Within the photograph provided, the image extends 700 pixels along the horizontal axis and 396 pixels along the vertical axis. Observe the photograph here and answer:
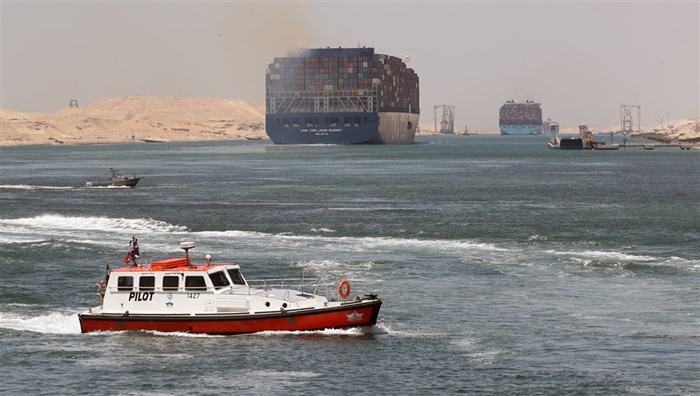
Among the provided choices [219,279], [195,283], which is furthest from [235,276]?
[195,283]

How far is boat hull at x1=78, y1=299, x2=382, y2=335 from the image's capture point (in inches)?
1833

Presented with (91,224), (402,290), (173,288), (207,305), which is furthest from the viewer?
(91,224)

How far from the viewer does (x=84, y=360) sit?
4444cm

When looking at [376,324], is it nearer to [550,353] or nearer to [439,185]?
[550,353]

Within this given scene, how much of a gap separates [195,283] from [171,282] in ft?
3.60

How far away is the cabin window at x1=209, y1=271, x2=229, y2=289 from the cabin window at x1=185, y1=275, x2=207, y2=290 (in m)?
0.39

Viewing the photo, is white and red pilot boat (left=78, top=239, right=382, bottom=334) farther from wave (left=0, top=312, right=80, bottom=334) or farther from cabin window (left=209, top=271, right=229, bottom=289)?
wave (left=0, top=312, right=80, bottom=334)

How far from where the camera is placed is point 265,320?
153 ft

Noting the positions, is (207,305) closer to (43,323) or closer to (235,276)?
(235,276)

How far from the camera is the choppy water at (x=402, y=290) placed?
1640 inches

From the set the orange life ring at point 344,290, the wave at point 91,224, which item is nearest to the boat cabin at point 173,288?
the orange life ring at point 344,290

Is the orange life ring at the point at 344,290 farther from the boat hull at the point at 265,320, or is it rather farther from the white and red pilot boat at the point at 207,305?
the boat hull at the point at 265,320

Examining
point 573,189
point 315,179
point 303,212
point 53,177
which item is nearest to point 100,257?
point 303,212

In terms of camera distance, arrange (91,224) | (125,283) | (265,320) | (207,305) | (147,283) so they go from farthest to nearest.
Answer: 1. (91,224)
2. (125,283)
3. (147,283)
4. (207,305)
5. (265,320)
